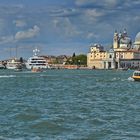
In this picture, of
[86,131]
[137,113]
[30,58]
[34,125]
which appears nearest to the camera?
[86,131]

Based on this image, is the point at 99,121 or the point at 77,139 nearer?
the point at 77,139

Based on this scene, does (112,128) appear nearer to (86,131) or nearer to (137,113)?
(86,131)

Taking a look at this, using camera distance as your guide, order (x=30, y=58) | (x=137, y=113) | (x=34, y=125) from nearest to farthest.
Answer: (x=34, y=125), (x=137, y=113), (x=30, y=58)

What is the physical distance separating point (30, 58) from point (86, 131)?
180202 millimetres

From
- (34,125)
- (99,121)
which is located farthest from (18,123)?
(99,121)

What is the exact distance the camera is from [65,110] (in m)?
27.2

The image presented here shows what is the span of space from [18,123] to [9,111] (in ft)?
15.9

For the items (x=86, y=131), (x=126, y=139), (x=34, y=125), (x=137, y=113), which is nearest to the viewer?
(x=126, y=139)

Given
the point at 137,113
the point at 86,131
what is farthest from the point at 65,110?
the point at 86,131

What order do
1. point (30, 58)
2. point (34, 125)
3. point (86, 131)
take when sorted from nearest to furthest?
point (86, 131) < point (34, 125) < point (30, 58)

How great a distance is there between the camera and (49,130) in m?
20.4

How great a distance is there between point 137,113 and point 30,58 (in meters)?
175

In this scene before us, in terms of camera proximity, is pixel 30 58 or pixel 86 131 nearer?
pixel 86 131

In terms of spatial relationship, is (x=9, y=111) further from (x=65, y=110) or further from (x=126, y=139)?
(x=126, y=139)
